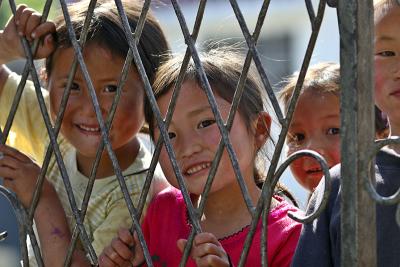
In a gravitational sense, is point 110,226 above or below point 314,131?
below

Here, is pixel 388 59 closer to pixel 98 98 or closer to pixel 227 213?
pixel 227 213

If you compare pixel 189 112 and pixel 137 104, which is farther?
pixel 137 104

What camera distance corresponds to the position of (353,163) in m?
1.71

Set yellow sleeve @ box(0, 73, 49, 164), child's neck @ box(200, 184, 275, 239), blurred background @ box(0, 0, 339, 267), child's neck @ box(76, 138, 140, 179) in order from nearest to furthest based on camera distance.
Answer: child's neck @ box(200, 184, 275, 239) → child's neck @ box(76, 138, 140, 179) → yellow sleeve @ box(0, 73, 49, 164) → blurred background @ box(0, 0, 339, 267)

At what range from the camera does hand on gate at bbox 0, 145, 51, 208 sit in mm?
2457

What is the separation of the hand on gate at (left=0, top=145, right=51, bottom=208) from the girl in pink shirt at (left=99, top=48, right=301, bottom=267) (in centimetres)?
31

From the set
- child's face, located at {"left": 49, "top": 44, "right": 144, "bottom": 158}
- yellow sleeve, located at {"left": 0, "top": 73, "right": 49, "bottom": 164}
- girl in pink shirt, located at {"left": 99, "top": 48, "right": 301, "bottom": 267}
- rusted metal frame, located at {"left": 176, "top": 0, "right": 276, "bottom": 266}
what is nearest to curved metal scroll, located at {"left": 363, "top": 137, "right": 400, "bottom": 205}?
rusted metal frame, located at {"left": 176, "top": 0, "right": 276, "bottom": 266}

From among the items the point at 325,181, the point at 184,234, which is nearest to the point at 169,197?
the point at 184,234

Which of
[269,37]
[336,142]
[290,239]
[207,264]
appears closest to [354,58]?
[207,264]

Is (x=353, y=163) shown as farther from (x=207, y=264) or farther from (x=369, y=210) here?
(x=207, y=264)

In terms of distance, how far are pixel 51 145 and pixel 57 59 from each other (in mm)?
636

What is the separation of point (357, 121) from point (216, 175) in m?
0.69

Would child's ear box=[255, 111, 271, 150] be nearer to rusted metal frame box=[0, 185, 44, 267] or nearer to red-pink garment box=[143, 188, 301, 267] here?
red-pink garment box=[143, 188, 301, 267]

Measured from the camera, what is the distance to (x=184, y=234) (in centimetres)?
250
